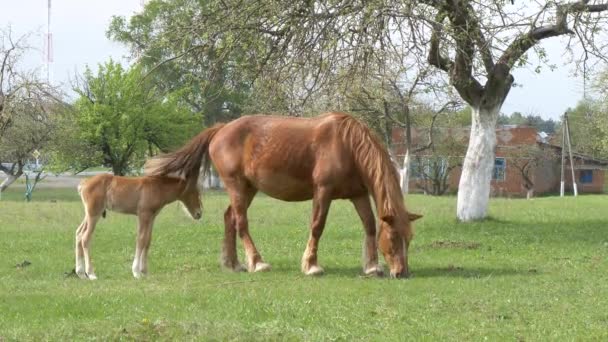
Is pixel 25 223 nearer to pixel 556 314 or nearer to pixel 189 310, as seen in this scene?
pixel 189 310

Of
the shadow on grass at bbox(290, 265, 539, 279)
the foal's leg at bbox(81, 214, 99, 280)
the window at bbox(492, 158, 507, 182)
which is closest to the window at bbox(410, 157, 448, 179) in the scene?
the window at bbox(492, 158, 507, 182)

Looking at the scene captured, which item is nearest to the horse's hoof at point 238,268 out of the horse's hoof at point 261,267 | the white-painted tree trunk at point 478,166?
the horse's hoof at point 261,267

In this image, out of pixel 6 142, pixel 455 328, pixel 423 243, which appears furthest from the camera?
pixel 6 142

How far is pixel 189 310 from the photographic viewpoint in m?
8.26

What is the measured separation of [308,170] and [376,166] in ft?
3.53

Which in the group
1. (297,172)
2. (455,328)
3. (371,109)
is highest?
(371,109)

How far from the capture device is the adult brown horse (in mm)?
10508

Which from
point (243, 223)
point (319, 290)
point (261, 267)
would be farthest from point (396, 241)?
point (243, 223)

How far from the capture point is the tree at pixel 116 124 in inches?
1959

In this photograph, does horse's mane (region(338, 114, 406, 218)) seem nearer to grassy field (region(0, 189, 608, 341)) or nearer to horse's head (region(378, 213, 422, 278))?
horse's head (region(378, 213, 422, 278))

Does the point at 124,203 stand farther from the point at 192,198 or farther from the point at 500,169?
the point at 500,169

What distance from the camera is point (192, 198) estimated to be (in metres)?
11.8

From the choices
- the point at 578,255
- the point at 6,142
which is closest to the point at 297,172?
the point at 578,255

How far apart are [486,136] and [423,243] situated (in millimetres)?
3703
